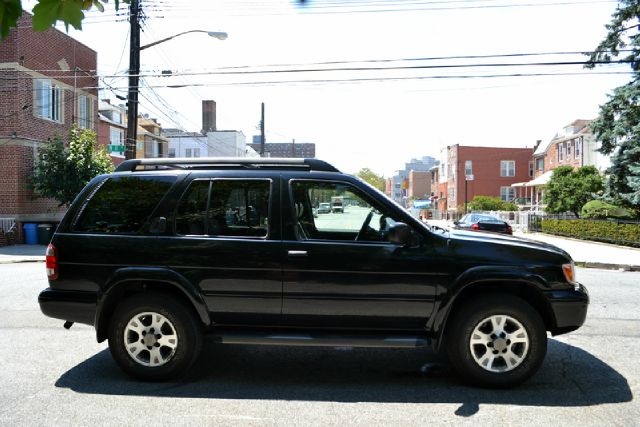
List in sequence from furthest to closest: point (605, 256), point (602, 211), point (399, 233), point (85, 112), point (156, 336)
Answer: point (602, 211) → point (85, 112) → point (605, 256) → point (156, 336) → point (399, 233)

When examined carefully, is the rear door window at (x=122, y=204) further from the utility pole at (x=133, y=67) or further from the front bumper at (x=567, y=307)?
the utility pole at (x=133, y=67)

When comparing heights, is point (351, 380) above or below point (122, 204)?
below

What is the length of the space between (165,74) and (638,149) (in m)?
19.0

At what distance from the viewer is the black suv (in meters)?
4.47

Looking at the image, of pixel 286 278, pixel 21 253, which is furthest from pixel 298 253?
pixel 21 253

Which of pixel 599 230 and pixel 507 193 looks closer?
pixel 599 230

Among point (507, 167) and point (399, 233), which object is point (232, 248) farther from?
point (507, 167)

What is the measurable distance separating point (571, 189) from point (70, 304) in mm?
30958

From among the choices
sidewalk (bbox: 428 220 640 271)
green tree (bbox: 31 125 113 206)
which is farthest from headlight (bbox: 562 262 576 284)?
green tree (bbox: 31 125 113 206)

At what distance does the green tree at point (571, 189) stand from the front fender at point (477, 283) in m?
28.1

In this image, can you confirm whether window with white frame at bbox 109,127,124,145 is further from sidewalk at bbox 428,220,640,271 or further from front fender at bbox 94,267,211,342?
front fender at bbox 94,267,211,342

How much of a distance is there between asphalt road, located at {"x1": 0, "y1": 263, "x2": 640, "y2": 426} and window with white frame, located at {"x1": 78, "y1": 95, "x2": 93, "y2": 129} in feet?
68.4

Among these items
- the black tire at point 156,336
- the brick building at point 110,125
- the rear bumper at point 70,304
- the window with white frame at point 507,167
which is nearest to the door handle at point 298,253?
the black tire at point 156,336

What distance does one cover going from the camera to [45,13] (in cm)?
243
